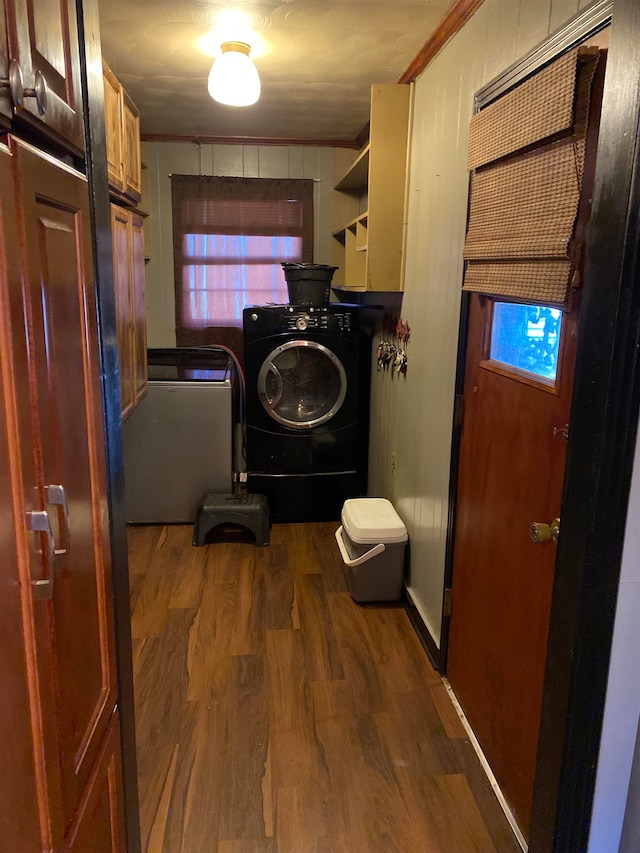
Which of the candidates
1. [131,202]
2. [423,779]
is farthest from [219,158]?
[423,779]

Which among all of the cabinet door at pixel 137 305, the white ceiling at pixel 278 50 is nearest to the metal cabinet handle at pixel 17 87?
the white ceiling at pixel 278 50

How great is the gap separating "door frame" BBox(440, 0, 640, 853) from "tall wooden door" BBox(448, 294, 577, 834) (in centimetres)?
31

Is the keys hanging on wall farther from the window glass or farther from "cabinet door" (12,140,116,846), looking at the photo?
"cabinet door" (12,140,116,846)

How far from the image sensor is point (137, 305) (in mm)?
2740

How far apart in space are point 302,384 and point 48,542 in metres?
3.05

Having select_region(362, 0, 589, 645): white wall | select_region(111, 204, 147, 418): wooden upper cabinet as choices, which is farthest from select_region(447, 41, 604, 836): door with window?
select_region(111, 204, 147, 418): wooden upper cabinet

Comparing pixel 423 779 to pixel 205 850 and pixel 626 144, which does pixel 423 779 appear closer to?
pixel 205 850

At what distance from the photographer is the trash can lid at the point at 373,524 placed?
2844 millimetres

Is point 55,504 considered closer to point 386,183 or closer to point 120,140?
point 120,140

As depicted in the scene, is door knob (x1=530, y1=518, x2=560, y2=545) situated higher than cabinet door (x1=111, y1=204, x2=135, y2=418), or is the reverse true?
cabinet door (x1=111, y1=204, x2=135, y2=418)

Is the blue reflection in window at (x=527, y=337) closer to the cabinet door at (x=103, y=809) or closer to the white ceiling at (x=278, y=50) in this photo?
the white ceiling at (x=278, y=50)

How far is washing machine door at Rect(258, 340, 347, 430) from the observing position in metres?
3.75

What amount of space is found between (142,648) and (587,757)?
1.88m

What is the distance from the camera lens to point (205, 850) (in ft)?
5.61
